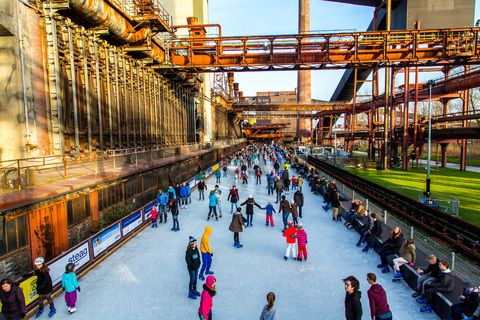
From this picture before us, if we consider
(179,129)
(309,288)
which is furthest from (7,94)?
(179,129)

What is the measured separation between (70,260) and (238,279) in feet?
15.8

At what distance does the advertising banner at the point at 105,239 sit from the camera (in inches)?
394

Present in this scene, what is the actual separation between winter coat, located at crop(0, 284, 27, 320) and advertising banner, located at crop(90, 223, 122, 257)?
371 centimetres

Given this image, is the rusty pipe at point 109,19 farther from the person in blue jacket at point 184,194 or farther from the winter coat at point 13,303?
the winter coat at point 13,303

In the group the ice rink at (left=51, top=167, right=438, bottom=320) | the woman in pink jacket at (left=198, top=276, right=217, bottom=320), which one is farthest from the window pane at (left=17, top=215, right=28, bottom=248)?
the woman in pink jacket at (left=198, top=276, right=217, bottom=320)

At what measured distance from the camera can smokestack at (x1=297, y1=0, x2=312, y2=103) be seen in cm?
7388

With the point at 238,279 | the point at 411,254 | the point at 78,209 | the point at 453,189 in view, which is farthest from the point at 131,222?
the point at 453,189

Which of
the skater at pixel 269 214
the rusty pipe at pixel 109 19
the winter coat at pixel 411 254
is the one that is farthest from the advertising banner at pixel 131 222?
the rusty pipe at pixel 109 19

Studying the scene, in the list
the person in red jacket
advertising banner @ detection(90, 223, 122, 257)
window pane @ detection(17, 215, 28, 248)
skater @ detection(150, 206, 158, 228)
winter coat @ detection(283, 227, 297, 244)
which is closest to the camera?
the person in red jacket

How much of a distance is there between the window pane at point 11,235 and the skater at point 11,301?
1.97m

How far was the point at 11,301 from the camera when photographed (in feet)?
19.7

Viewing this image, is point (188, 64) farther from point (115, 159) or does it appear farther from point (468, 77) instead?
point (468, 77)

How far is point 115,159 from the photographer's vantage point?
47.5ft

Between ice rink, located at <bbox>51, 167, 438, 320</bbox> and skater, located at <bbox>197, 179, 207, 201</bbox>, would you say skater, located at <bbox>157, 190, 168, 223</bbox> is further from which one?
skater, located at <bbox>197, 179, 207, 201</bbox>
